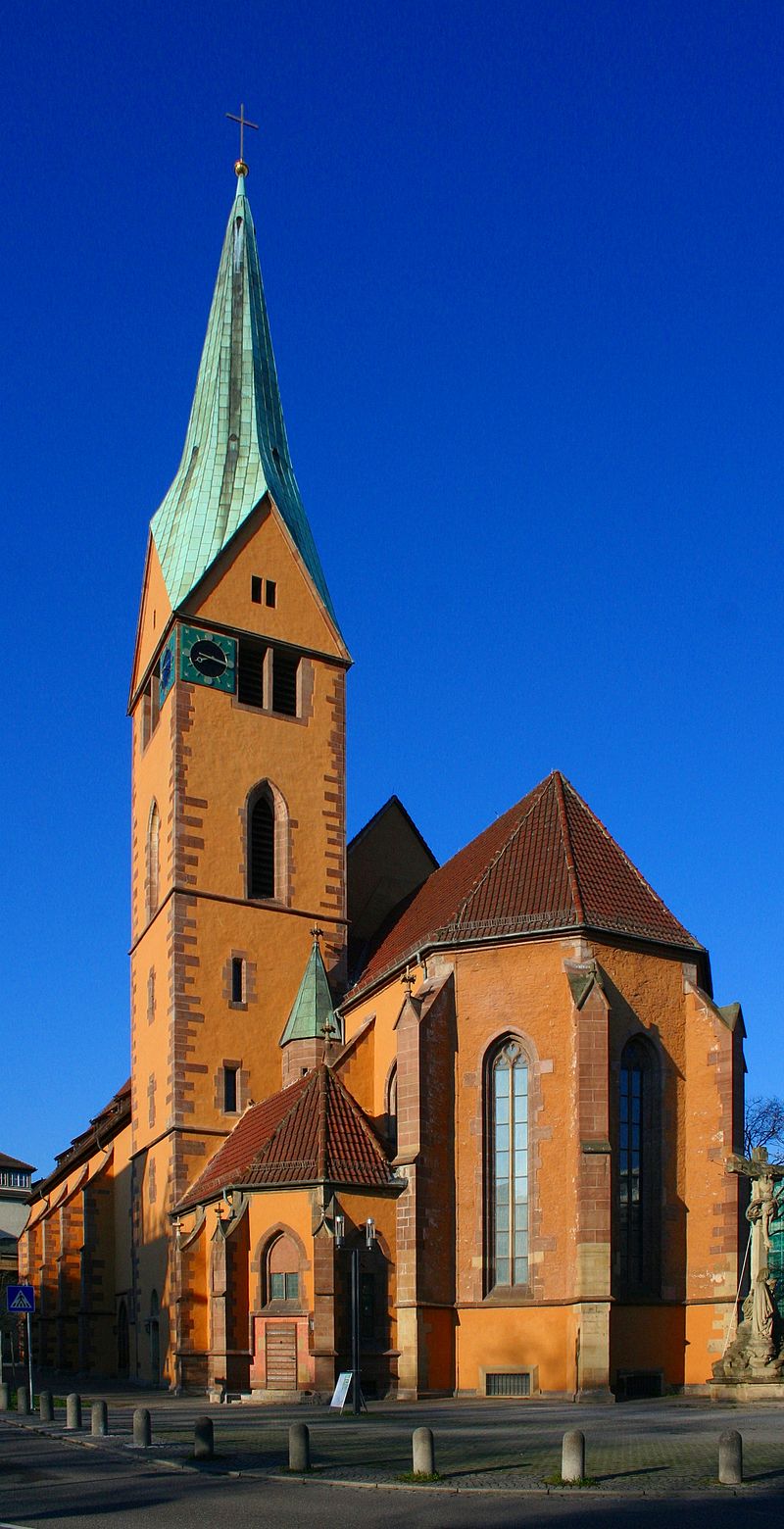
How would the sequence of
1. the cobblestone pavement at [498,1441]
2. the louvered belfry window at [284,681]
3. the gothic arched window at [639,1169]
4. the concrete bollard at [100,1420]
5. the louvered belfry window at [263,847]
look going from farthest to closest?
the louvered belfry window at [284,681]
the louvered belfry window at [263,847]
the gothic arched window at [639,1169]
the concrete bollard at [100,1420]
the cobblestone pavement at [498,1441]

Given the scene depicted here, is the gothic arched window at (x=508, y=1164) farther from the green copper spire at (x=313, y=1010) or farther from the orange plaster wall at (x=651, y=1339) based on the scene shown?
the green copper spire at (x=313, y=1010)

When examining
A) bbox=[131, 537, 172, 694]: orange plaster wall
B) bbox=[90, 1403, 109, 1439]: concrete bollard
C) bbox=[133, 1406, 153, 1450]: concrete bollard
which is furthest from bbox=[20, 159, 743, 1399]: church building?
bbox=[133, 1406, 153, 1450]: concrete bollard

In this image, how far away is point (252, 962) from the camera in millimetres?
37875

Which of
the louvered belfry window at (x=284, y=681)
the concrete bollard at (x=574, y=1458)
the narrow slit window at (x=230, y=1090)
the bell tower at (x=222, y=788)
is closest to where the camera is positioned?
the concrete bollard at (x=574, y=1458)

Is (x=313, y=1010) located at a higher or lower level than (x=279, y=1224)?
higher

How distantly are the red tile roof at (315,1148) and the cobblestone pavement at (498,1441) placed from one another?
13.1 feet

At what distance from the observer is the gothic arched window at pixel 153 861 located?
39.8 metres

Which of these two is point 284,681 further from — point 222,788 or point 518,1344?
point 518,1344

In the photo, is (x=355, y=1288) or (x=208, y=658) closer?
(x=355, y=1288)

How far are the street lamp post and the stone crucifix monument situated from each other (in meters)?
5.95

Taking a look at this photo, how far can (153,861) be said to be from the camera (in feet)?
133

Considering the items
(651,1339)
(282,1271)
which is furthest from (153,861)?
(651,1339)

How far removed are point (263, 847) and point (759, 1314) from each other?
59.0ft

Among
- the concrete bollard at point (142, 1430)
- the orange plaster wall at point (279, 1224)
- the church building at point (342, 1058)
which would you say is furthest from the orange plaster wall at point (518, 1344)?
the concrete bollard at point (142, 1430)
